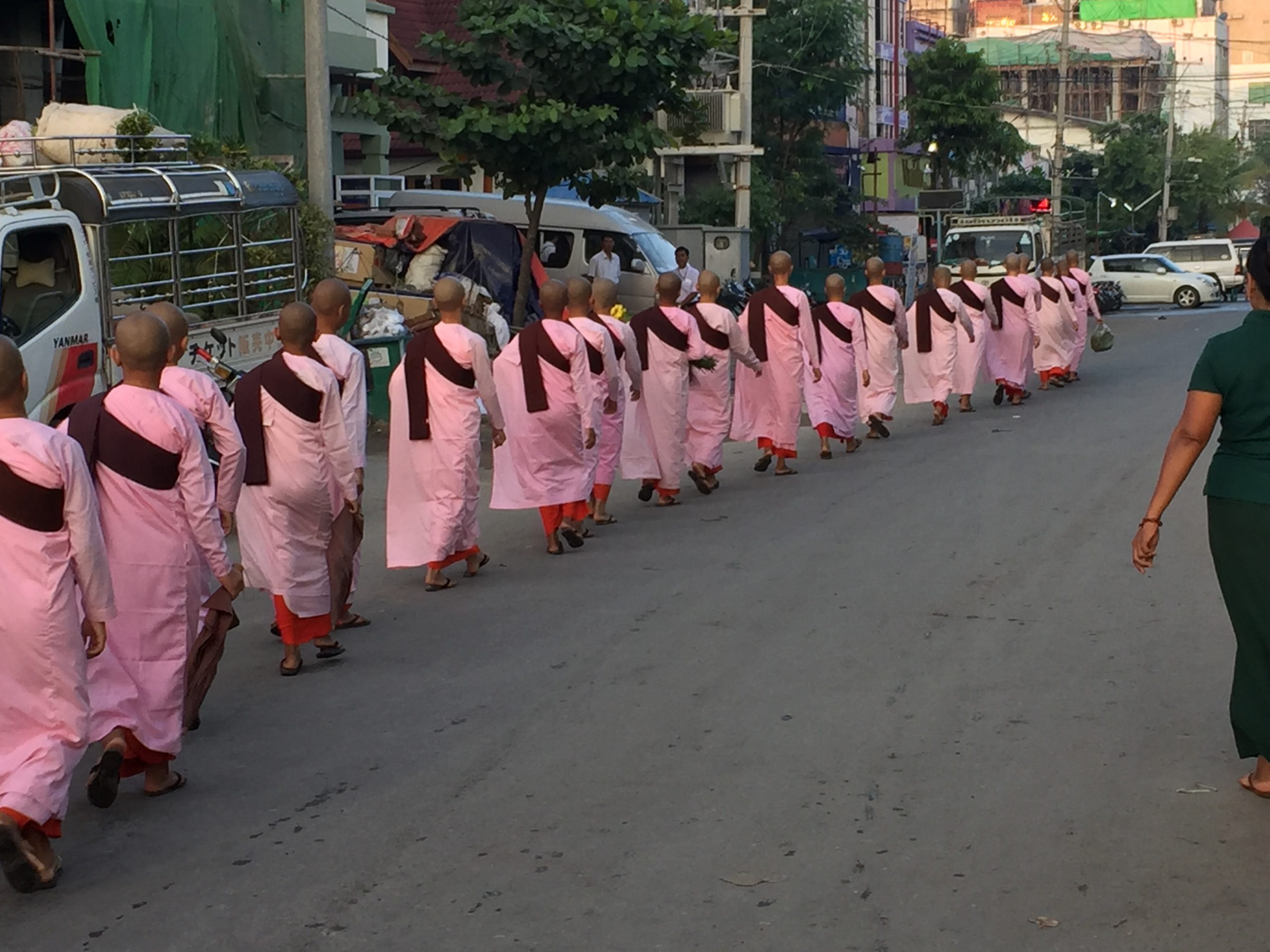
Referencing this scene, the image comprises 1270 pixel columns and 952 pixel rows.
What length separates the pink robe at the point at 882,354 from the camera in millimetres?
17594

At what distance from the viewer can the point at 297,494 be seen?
8203 mm

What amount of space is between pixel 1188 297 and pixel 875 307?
100 ft

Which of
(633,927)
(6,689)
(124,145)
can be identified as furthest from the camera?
(124,145)

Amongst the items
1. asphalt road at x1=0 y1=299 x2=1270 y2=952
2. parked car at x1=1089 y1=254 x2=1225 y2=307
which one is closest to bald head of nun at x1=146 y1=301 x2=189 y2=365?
asphalt road at x1=0 y1=299 x2=1270 y2=952

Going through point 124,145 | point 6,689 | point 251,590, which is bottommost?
point 251,590

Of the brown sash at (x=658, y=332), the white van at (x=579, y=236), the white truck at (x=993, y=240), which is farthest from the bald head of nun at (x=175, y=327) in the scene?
the white truck at (x=993, y=240)

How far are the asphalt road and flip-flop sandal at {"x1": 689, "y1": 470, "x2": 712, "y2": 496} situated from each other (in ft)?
8.77

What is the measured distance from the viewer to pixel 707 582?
9969 mm

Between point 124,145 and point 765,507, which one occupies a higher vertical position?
point 124,145

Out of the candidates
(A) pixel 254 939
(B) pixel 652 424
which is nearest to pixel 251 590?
(B) pixel 652 424

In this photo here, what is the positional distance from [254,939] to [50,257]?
7.29 metres

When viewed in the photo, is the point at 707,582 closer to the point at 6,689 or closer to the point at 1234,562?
the point at 1234,562

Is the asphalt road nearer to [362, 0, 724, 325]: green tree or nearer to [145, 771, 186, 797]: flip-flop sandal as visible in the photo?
[145, 771, 186, 797]: flip-flop sandal

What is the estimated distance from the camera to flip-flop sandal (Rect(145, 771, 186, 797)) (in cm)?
634
